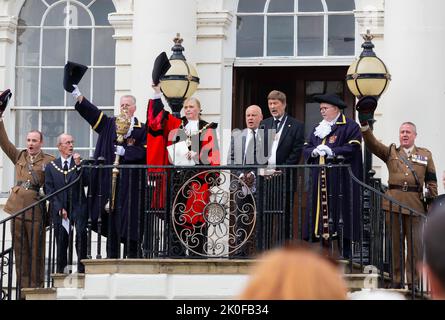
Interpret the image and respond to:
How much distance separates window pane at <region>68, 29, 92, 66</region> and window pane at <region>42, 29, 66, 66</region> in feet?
0.40

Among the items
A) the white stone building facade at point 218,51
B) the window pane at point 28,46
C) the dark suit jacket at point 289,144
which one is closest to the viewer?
the dark suit jacket at point 289,144

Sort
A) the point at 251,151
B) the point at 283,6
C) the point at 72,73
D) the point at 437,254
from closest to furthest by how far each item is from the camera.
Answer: the point at 437,254, the point at 251,151, the point at 72,73, the point at 283,6

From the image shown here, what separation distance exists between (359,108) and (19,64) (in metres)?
6.59

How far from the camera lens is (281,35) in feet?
54.3

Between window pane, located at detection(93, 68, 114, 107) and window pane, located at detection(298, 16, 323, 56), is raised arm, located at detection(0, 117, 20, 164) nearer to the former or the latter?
window pane, located at detection(93, 68, 114, 107)

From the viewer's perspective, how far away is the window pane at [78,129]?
16875 millimetres

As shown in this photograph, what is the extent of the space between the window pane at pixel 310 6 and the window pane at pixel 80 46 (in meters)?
2.99

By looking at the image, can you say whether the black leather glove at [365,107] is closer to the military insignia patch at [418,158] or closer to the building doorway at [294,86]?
the military insignia patch at [418,158]

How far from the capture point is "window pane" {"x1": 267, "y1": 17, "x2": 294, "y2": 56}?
16500mm

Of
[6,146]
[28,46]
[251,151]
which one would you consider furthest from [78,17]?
[251,151]

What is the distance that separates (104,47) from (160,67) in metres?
4.28

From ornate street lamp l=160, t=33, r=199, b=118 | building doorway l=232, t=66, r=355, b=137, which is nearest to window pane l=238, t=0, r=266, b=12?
building doorway l=232, t=66, r=355, b=137

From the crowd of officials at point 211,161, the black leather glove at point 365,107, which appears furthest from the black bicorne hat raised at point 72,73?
the black leather glove at point 365,107

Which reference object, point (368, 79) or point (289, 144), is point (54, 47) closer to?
point (289, 144)
